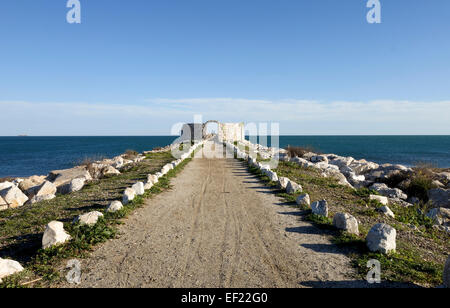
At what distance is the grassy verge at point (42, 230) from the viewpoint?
4469mm

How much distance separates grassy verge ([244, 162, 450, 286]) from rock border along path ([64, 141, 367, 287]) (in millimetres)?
342

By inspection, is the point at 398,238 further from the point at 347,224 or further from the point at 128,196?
the point at 128,196

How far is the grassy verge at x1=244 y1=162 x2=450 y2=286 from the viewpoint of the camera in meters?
4.59

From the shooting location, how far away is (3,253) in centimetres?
526

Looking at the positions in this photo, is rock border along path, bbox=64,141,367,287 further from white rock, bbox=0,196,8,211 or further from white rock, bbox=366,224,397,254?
white rock, bbox=0,196,8,211

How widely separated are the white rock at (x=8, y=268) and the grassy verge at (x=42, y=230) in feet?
0.31

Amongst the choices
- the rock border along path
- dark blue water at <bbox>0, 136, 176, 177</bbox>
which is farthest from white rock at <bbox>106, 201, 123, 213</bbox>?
dark blue water at <bbox>0, 136, 176, 177</bbox>

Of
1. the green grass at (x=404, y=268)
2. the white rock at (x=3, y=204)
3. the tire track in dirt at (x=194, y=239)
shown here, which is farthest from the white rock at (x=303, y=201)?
the white rock at (x=3, y=204)

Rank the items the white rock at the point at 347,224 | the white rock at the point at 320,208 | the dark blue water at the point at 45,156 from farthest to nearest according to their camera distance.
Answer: the dark blue water at the point at 45,156
the white rock at the point at 320,208
the white rock at the point at 347,224

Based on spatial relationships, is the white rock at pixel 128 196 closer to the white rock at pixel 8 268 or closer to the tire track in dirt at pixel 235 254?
the tire track in dirt at pixel 235 254
